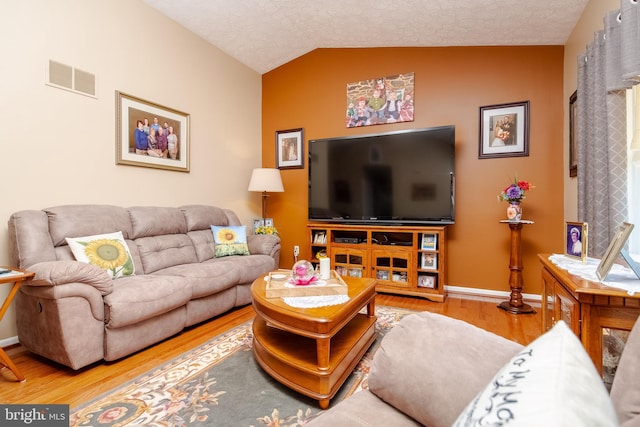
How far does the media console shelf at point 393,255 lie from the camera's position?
10.6ft

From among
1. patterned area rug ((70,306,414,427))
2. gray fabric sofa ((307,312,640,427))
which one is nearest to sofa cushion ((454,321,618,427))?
gray fabric sofa ((307,312,640,427))

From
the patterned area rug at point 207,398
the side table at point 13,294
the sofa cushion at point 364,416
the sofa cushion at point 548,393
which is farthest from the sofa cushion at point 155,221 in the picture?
the sofa cushion at point 548,393

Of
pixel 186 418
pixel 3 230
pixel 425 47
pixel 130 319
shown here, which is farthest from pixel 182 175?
pixel 425 47

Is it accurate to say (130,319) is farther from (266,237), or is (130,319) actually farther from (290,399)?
(266,237)

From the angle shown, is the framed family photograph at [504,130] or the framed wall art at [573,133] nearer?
the framed wall art at [573,133]

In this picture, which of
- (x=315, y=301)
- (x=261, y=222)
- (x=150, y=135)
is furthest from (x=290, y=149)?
(x=315, y=301)

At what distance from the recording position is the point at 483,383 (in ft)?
2.30

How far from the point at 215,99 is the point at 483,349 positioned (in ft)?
13.0

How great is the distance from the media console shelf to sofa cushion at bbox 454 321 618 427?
8.75 ft

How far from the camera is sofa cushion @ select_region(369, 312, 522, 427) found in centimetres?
72

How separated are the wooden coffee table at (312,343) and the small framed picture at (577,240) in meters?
1.20

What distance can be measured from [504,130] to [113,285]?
384 centimetres

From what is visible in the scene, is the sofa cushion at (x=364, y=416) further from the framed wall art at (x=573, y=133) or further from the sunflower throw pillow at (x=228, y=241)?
the framed wall art at (x=573, y=133)

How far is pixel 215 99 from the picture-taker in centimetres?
386
